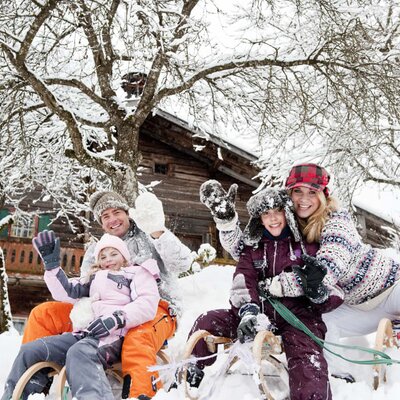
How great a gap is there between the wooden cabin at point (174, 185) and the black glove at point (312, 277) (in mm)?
8243

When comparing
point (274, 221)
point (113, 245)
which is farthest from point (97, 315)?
point (274, 221)

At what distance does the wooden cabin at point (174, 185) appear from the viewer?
36.2 ft

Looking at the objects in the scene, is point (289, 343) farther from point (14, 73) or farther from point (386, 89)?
point (14, 73)

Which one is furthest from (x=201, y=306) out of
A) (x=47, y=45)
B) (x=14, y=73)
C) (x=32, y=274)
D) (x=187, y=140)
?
(x=187, y=140)

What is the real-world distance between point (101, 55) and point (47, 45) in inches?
39.6

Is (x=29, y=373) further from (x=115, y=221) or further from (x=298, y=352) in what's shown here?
(x=298, y=352)

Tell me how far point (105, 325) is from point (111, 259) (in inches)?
22.0

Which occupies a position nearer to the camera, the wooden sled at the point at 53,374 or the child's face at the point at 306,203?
the wooden sled at the point at 53,374

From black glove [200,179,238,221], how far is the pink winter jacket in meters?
0.54

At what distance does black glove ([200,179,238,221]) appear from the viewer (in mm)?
2867

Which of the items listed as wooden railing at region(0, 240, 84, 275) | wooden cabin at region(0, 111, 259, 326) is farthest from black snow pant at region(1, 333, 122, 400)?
wooden cabin at region(0, 111, 259, 326)

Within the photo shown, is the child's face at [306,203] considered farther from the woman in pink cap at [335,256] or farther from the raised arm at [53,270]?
the raised arm at [53,270]

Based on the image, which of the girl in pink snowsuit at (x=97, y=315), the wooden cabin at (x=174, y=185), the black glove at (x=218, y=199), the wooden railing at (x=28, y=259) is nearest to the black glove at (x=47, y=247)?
the girl in pink snowsuit at (x=97, y=315)

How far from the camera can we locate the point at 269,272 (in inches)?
108
